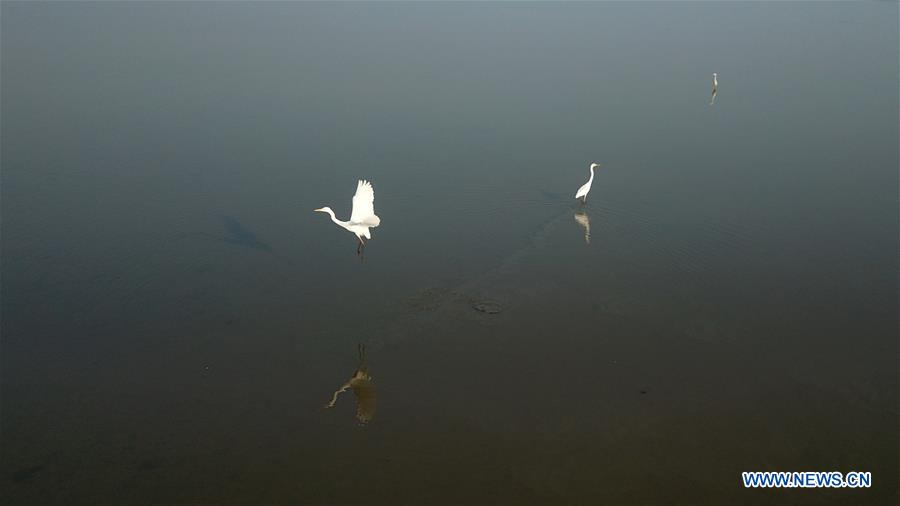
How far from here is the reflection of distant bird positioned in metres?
6.29

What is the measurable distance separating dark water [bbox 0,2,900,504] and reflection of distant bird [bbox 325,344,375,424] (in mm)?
33

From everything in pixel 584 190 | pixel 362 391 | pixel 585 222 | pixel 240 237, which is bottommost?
pixel 362 391

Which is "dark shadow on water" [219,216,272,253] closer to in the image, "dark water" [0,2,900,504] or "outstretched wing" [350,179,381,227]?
"dark water" [0,2,900,504]

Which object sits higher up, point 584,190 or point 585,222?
point 584,190

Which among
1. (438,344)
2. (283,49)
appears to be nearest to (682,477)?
(438,344)

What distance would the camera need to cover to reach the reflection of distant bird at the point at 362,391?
6289 mm

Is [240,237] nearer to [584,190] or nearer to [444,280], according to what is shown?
[444,280]

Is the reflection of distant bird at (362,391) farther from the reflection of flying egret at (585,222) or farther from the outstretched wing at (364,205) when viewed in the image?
the reflection of flying egret at (585,222)

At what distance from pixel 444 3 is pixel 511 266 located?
14.5 metres

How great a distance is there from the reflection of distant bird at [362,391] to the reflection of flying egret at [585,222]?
3.49 metres

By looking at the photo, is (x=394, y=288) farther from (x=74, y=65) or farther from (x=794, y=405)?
(x=74, y=65)

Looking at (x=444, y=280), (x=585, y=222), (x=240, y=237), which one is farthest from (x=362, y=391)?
(x=585, y=222)

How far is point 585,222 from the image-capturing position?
31.1 feet

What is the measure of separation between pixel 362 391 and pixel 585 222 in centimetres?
A: 413
